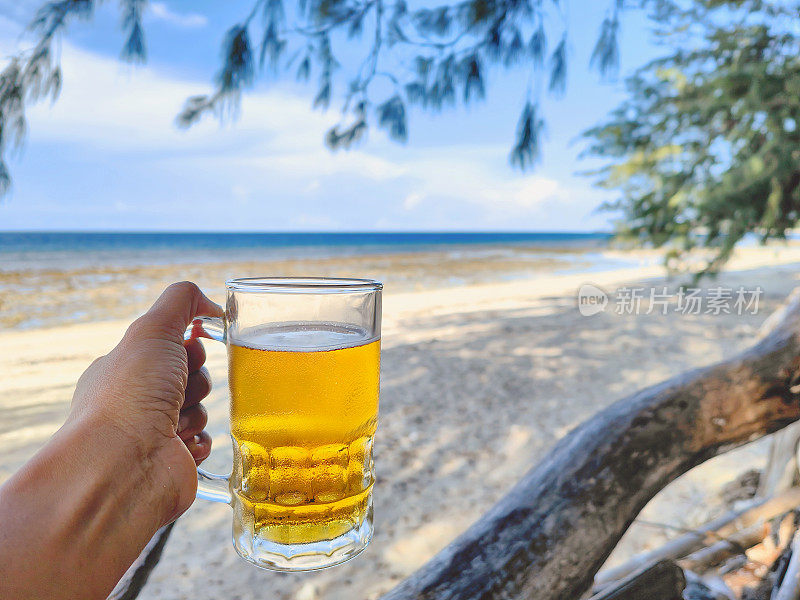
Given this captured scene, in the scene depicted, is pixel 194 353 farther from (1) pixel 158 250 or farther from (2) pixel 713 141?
(1) pixel 158 250

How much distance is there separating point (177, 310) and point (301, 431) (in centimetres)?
24

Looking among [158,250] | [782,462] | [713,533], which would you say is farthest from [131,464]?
[158,250]

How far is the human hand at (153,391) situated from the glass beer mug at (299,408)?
4 centimetres

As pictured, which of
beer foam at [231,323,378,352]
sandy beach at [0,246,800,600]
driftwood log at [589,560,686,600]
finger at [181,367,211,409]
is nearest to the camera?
beer foam at [231,323,378,352]

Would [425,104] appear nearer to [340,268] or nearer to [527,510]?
[527,510]

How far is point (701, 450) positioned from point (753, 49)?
3662 mm

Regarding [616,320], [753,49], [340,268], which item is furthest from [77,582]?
[340,268]

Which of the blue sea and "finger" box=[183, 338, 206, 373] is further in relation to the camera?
the blue sea

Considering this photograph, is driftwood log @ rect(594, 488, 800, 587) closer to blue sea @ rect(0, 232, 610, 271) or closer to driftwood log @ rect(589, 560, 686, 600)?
driftwood log @ rect(589, 560, 686, 600)

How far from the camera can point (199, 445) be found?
92cm

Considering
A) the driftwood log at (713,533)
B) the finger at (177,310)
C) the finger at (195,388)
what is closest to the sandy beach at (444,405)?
the driftwood log at (713,533)

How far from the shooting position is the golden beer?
2.40ft

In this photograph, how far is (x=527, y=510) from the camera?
0.99 m

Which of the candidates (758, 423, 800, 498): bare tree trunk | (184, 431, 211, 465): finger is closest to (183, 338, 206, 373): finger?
(184, 431, 211, 465): finger
